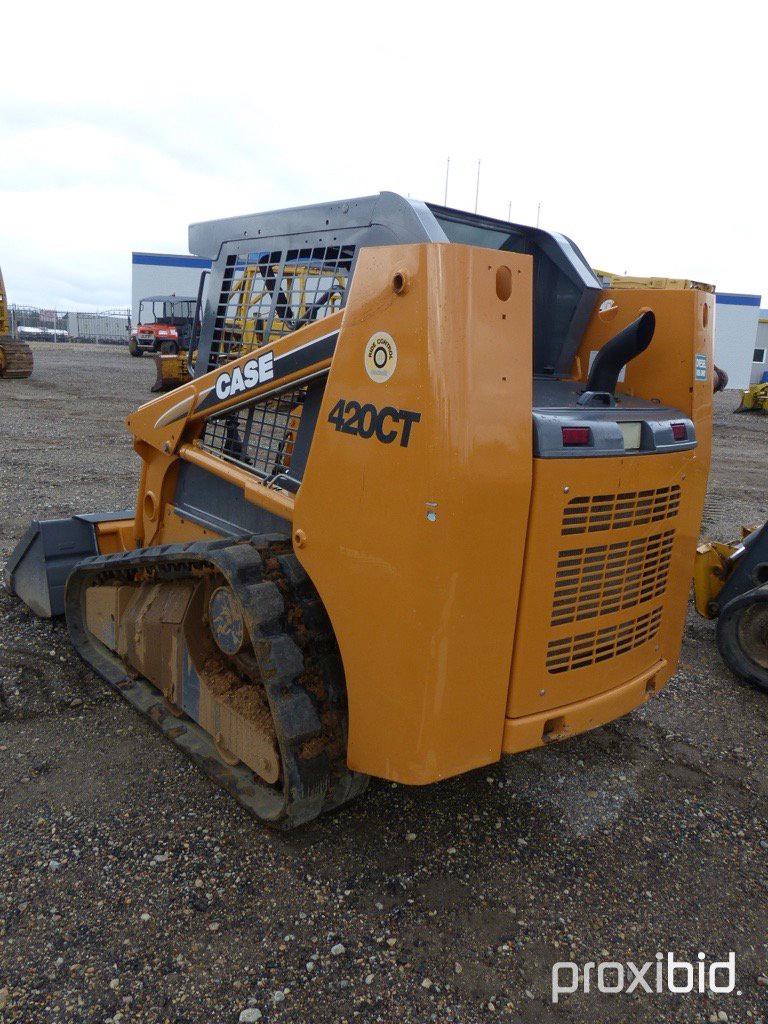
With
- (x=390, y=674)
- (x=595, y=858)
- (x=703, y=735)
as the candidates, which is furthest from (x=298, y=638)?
(x=703, y=735)

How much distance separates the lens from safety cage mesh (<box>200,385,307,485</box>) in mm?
2982

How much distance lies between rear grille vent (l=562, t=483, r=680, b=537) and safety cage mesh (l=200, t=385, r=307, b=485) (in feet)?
3.47

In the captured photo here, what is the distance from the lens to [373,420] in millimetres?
2287

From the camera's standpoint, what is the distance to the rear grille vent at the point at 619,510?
2.41 meters

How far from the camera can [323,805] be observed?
2701mm

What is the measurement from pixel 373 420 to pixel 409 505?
0.30m

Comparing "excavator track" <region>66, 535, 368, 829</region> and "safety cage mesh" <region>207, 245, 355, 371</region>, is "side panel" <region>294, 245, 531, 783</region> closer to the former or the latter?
"excavator track" <region>66, 535, 368, 829</region>

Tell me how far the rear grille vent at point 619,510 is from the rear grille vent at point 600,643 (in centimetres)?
39

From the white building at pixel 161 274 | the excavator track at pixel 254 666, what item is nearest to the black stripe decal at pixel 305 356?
the excavator track at pixel 254 666

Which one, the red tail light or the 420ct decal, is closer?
the 420ct decal

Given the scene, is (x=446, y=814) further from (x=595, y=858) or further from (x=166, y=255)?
(x=166, y=255)

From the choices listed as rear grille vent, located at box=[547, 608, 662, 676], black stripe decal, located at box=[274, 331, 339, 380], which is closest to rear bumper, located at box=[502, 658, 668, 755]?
rear grille vent, located at box=[547, 608, 662, 676]

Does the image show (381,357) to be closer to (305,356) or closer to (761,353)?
(305,356)

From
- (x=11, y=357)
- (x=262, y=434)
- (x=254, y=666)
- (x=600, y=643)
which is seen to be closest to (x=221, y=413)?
(x=262, y=434)
